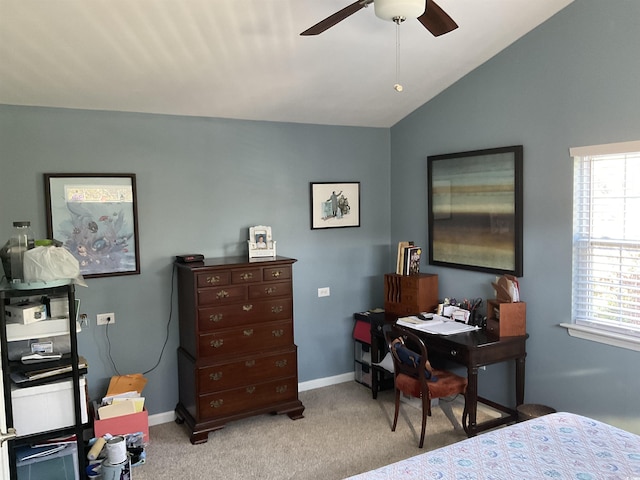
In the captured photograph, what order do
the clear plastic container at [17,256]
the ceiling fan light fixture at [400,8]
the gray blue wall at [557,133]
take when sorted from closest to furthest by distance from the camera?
the ceiling fan light fixture at [400,8] → the clear plastic container at [17,256] → the gray blue wall at [557,133]

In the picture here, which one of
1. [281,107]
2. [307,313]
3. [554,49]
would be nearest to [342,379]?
[307,313]

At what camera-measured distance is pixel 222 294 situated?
3.75 meters

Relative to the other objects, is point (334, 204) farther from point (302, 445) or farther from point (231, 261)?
point (302, 445)

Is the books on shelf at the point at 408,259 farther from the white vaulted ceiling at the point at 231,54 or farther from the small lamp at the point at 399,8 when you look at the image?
the small lamp at the point at 399,8

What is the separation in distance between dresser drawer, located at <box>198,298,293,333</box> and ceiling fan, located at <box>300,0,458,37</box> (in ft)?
7.03

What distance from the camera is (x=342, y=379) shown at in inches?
190

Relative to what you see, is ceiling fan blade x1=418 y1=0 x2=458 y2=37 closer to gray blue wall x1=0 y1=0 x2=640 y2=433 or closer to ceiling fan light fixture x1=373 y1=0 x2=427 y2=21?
ceiling fan light fixture x1=373 y1=0 x2=427 y2=21

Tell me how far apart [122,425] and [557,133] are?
11.5ft

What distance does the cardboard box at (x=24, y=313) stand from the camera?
277cm

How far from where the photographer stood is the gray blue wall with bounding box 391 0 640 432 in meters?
3.09

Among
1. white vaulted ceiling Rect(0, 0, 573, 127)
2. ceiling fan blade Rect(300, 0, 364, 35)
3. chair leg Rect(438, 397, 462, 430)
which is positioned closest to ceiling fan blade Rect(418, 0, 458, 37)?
ceiling fan blade Rect(300, 0, 364, 35)

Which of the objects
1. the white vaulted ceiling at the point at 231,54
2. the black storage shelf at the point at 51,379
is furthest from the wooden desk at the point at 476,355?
the black storage shelf at the point at 51,379

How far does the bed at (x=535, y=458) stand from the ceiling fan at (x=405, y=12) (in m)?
1.83

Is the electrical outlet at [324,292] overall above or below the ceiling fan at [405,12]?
below
